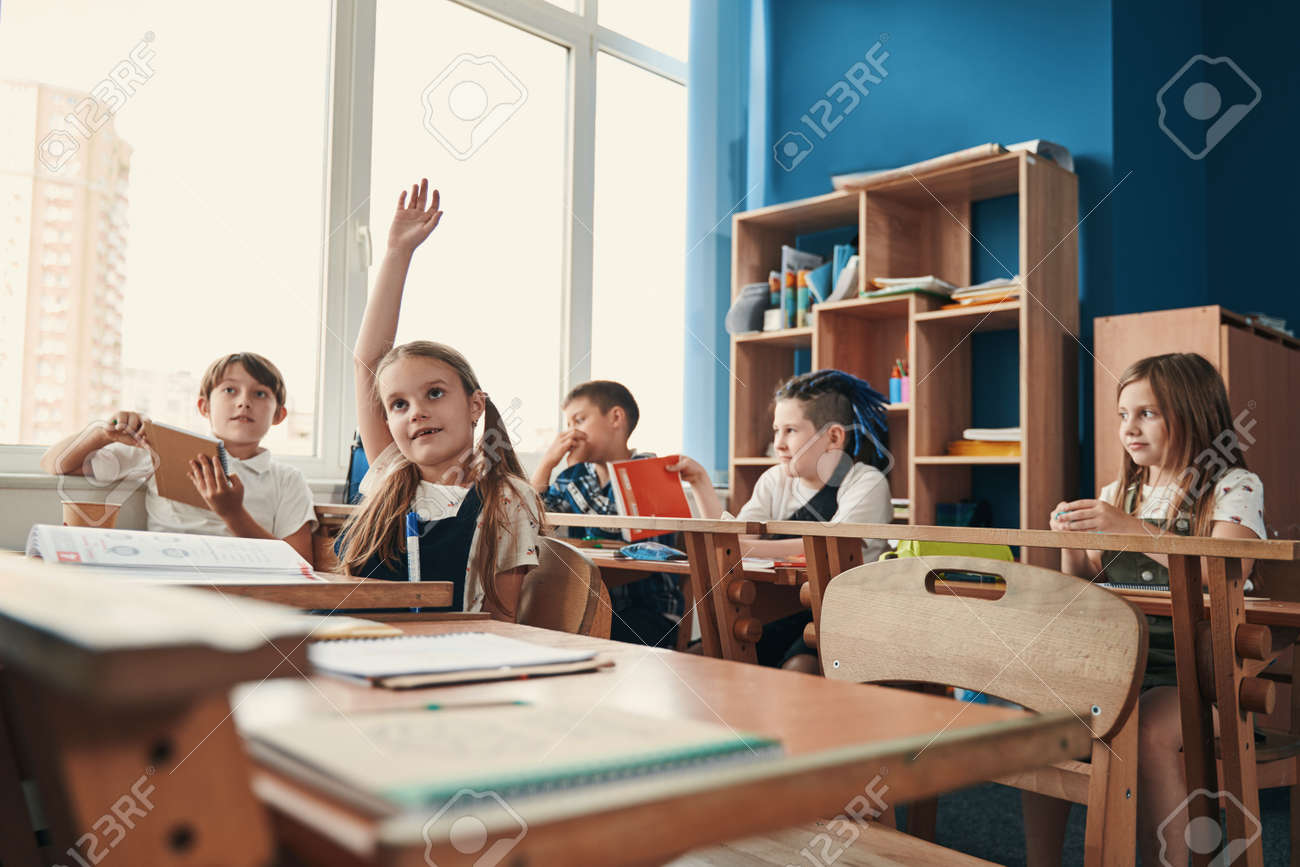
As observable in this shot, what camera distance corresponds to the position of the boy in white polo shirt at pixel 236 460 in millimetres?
2594

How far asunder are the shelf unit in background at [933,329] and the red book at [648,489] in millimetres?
1340

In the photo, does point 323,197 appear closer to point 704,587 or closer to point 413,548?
point 704,587

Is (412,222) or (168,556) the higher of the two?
(412,222)

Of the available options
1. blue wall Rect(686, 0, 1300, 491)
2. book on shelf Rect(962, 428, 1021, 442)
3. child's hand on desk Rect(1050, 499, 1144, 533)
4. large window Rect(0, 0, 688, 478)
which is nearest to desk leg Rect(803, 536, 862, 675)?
child's hand on desk Rect(1050, 499, 1144, 533)

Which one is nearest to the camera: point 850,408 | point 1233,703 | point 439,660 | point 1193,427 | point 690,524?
point 439,660

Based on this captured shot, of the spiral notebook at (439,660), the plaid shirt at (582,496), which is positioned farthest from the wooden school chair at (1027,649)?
the plaid shirt at (582,496)

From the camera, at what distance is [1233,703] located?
135cm

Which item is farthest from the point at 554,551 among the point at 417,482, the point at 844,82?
the point at 844,82

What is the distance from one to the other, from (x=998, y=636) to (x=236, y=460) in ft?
7.55

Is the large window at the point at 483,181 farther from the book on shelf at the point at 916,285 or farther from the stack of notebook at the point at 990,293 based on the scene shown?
the stack of notebook at the point at 990,293

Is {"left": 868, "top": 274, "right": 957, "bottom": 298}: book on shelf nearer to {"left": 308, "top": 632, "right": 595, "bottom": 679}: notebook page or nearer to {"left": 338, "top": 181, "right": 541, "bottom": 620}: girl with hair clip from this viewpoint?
{"left": 338, "top": 181, "right": 541, "bottom": 620}: girl with hair clip

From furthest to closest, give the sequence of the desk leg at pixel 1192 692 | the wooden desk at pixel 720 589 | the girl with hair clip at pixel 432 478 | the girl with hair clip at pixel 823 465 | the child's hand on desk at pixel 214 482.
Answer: the girl with hair clip at pixel 823 465
the child's hand on desk at pixel 214 482
the wooden desk at pixel 720 589
the girl with hair clip at pixel 432 478
the desk leg at pixel 1192 692

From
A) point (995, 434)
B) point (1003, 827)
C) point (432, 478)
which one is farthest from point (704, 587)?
point (995, 434)

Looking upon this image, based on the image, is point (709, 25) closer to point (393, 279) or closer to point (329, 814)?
point (393, 279)
